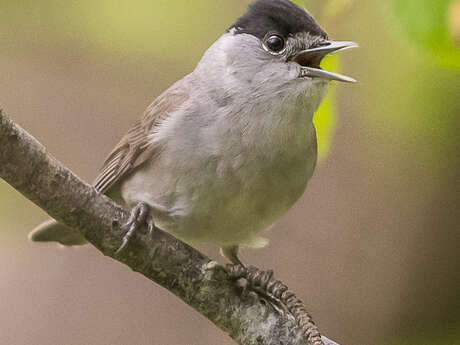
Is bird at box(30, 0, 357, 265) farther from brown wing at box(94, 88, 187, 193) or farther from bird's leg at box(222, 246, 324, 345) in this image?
bird's leg at box(222, 246, 324, 345)

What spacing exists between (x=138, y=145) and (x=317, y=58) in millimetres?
796

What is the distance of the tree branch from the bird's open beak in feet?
2.32

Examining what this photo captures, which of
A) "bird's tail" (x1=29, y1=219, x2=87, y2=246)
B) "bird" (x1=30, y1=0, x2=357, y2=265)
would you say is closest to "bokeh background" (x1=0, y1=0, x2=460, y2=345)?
"bird's tail" (x1=29, y1=219, x2=87, y2=246)

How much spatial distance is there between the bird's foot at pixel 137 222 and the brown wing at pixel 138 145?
0.91 ft

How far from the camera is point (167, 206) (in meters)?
2.38

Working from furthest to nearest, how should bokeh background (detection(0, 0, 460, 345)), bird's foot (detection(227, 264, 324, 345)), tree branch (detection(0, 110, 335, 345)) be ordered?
bokeh background (detection(0, 0, 460, 345))
bird's foot (detection(227, 264, 324, 345))
tree branch (detection(0, 110, 335, 345))

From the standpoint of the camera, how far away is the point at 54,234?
2.86 m

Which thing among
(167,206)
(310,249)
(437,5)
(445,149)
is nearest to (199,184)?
(167,206)

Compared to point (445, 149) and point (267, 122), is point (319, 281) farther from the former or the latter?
point (267, 122)

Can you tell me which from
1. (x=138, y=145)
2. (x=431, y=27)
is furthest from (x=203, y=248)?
(x=431, y=27)

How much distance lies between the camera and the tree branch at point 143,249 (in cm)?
172

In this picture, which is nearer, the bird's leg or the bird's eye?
the bird's leg

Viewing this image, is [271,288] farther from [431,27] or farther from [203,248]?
[203,248]

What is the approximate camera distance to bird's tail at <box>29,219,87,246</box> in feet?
9.29
